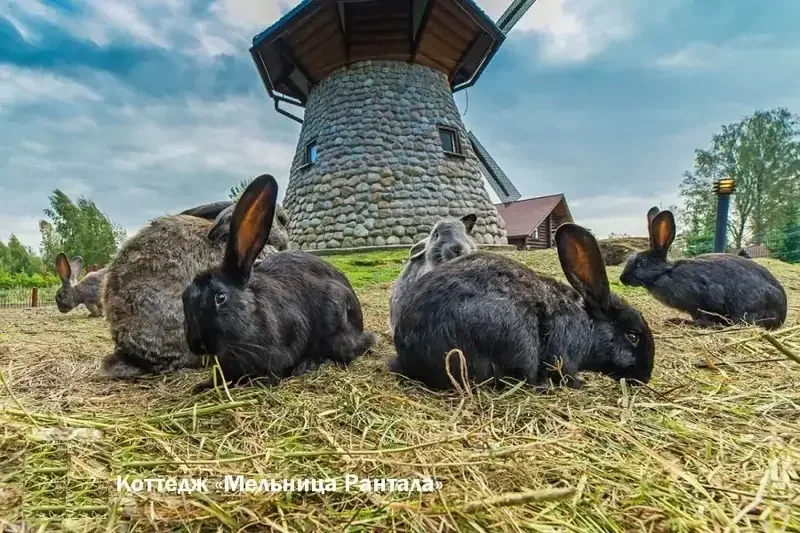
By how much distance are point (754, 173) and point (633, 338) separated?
125 ft

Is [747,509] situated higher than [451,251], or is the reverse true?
[451,251]

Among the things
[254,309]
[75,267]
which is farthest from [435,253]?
[75,267]

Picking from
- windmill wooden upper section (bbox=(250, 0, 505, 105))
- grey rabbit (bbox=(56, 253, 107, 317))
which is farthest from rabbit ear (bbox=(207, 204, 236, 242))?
windmill wooden upper section (bbox=(250, 0, 505, 105))

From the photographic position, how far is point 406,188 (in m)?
13.5

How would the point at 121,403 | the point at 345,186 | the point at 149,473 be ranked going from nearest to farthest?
the point at 149,473 → the point at 121,403 → the point at 345,186

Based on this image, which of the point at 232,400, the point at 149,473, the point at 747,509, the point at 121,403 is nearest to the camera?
the point at 747,509

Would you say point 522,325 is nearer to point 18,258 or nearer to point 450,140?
point 450,140

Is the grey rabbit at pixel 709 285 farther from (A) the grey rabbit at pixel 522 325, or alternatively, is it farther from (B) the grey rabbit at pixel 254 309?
(B) the grey rabbit at pixel 254 309

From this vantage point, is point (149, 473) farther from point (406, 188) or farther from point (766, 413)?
point (406, 188)

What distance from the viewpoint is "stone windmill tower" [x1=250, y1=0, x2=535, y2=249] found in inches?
521

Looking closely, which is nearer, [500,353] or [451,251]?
[500,353]

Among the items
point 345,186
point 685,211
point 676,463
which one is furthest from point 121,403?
point 685,211

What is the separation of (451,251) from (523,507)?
255 centimetres

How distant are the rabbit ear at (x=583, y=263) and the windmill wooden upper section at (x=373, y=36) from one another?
12.1 metres
